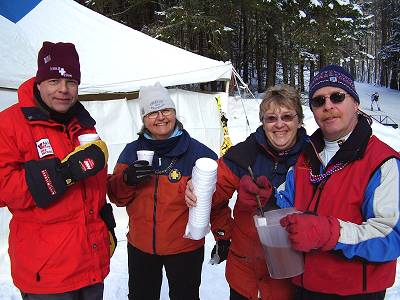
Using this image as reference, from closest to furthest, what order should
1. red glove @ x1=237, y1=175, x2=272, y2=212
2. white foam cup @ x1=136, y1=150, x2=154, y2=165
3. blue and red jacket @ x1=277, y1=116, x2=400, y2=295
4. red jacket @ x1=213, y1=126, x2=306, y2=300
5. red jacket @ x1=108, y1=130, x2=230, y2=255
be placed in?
1. blue and red jacket @ x1=277, y1=116, x2=400, y2=295
2. red glove @ x1=237, y1=175, x2=272, y2=212
3. red jacket @ x1=213, y1=126, x2=306, y2=300
4. white foam cup @ x1=136, y1=150, x2=154, y2=165
5. red jacket @ x1=108, y1=130, x2=230, y2=255

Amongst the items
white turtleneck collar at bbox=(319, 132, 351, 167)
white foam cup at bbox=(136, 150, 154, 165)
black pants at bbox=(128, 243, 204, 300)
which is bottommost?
black pants at bbox=(128, 243, 204, 300)

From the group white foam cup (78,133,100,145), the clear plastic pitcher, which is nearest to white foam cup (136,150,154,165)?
white foam cup (78,133,100,145)

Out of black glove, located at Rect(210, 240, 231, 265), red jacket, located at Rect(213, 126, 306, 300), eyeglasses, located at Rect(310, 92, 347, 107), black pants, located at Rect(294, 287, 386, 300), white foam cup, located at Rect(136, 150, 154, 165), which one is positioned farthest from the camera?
black glove, located at Rect(210, 240, 231, 265)

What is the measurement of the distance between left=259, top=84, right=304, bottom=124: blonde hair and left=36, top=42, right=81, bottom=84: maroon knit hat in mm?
1098

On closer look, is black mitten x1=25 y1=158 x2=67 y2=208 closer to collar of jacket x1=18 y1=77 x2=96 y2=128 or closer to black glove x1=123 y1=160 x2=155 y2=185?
collar of jacket x1=18 y1=77 x2=96 y2=128

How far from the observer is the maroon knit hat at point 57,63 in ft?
6.43

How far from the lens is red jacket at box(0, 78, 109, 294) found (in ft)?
5.86

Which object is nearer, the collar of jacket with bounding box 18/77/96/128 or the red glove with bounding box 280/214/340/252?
the red glove with bounding box 280/214/340/252

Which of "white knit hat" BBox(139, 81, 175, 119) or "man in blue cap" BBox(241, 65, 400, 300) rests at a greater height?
"white knit hat" BBox(139, 81, 175, 119)

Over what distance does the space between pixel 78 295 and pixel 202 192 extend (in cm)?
90

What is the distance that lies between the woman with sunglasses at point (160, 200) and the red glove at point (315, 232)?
111 cm

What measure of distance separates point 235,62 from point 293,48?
6.87 metres

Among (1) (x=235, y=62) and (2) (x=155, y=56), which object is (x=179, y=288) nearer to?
(2) (x=155, y=56)

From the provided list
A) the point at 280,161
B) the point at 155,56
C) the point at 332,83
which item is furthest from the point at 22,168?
the point at 155,56
